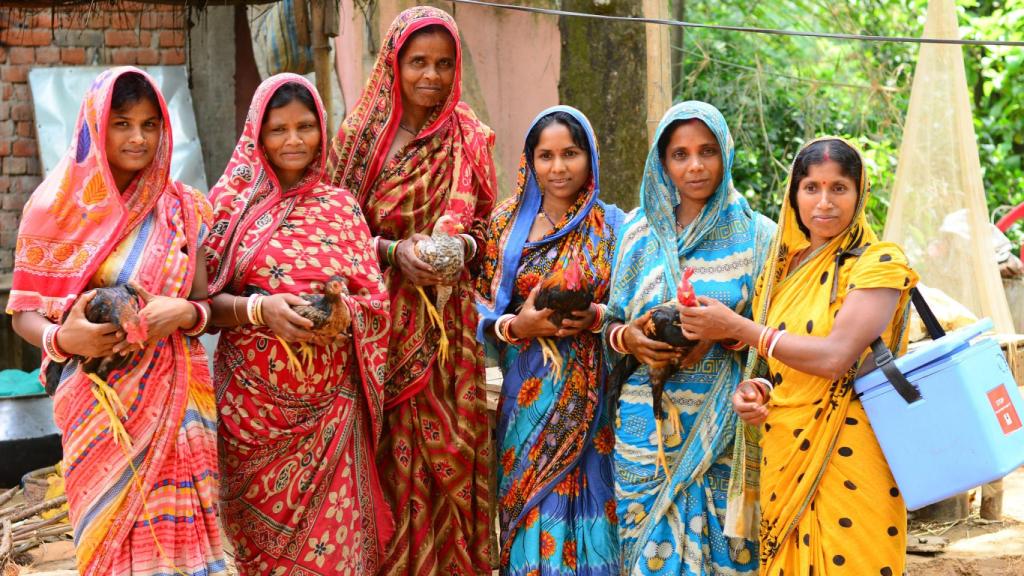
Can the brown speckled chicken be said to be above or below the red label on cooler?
above

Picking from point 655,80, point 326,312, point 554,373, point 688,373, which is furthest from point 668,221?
point 655,80

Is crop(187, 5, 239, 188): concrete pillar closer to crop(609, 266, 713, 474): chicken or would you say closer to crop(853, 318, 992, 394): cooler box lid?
crop(609, 266, 713, 474): chicken

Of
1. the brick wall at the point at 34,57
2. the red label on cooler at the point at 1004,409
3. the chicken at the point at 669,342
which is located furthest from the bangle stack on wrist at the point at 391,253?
the brick wall at the point at 34,57

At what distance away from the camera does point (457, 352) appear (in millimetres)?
3662

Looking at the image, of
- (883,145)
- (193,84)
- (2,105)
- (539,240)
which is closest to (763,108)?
(883,145)

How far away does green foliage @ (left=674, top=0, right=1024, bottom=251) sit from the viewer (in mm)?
10211

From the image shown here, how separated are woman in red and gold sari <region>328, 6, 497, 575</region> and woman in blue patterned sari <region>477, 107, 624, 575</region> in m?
0.16

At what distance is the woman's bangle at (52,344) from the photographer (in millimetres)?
2885

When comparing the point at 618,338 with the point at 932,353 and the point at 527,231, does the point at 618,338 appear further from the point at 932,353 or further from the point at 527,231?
the point at 932,353

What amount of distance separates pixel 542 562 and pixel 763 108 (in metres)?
7.66

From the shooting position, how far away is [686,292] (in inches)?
117

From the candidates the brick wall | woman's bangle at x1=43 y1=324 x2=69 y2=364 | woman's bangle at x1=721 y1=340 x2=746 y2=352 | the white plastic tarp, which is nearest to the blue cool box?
woman's bangle at x1=721 y1=340 x2=746 y2=352

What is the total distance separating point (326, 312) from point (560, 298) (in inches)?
28.0

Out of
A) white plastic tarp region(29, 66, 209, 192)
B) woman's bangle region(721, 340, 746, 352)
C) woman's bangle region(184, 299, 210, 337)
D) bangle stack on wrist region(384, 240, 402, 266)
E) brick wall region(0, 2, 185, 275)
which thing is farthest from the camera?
brick wall region(0, 2, 185, 275)
